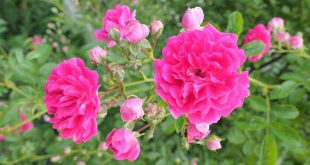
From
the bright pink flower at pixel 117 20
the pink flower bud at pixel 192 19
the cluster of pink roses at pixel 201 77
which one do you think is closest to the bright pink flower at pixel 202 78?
the cluster of pink roses at pixel 201 77

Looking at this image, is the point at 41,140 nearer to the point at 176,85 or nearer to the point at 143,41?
the point at 143,41

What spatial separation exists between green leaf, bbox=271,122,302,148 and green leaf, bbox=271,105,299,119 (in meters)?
Result: 0.03

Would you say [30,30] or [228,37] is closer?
[228,37]

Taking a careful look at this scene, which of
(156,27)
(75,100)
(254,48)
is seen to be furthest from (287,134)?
(75,100)

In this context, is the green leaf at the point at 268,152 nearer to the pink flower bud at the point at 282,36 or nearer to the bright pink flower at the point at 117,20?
the pink flower bud at the point at 282,36

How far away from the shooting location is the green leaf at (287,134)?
1131 millimetres

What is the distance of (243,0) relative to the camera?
5.09 feet

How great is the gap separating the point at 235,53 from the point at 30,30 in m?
2.17

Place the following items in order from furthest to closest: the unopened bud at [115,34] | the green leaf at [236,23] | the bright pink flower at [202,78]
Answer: the green leaf at [236,23], the unopened bud at [115,34], the bright pink flower at [202,78]

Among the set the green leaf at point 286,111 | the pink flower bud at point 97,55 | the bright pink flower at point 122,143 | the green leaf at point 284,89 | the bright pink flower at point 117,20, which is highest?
the bright pink flower at point 117,20

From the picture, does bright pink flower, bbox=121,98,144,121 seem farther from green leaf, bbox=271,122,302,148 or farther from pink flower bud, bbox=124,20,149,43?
green leaf, bbox=271,122,302,148

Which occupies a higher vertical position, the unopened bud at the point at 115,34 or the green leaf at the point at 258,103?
the unopened bud at the point at 115,34

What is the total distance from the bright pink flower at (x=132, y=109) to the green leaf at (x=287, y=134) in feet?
1.62

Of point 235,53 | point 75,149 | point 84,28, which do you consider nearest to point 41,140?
point 75,149
